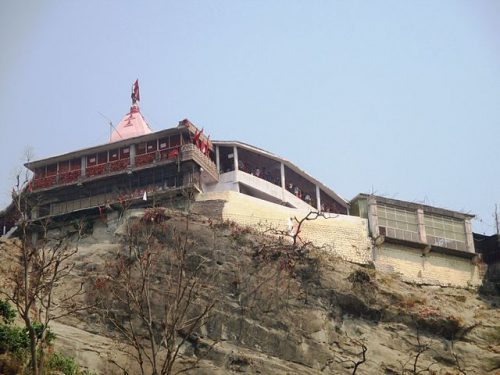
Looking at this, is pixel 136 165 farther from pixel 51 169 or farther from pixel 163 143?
pixel 51 169

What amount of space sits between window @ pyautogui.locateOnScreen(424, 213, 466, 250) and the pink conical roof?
60.4 feet

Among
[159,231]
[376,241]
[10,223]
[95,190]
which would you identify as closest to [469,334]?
[376,241]

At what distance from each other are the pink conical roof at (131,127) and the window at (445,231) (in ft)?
60.4

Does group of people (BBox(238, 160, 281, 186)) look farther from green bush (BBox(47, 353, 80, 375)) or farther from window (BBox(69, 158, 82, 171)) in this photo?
green bush (BBox(47, 353, 80, 375))

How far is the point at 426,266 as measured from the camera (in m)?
45.8

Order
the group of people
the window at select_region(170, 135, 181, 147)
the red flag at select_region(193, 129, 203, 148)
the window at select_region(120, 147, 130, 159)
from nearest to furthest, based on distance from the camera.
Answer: the red flag at select_region(193, 129, 203, 148), the window at select_region(170, 135, 181, 147), the window at select_region(120, 147, 130, 159), the group of people

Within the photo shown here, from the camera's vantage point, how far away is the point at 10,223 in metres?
52.2

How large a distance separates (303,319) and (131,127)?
20531mm

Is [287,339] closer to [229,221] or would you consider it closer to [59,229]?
[229,221]

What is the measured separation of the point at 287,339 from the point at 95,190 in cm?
1793

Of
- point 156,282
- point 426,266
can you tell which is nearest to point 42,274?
point 156,282

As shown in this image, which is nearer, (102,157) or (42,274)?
(42,274)

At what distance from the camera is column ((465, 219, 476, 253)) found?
47375 millimetres

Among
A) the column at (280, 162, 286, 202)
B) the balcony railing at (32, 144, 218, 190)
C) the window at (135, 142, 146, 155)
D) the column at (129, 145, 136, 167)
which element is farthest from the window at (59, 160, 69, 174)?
the column at (280, 162, 286, 202)
